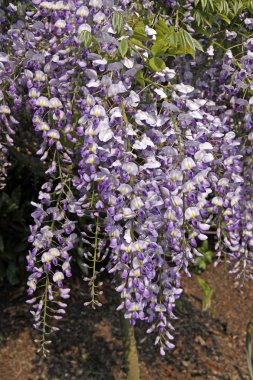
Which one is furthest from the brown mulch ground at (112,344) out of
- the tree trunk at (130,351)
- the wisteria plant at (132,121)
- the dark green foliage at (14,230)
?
the wisteria plant at (132,121)

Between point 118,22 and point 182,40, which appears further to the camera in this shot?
point 182,40

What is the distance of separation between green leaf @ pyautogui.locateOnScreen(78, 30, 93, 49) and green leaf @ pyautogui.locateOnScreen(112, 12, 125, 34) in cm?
8

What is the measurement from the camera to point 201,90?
7.86 feet

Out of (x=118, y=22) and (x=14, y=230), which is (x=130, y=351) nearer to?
(x=14, y=230)

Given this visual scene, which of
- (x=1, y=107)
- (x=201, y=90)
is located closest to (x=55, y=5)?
(x=1, y=107)

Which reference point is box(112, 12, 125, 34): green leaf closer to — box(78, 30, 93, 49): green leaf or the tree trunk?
box(78, 30, 93, 49): green leaf

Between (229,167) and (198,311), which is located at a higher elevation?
(229,167)

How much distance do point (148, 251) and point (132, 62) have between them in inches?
23.7

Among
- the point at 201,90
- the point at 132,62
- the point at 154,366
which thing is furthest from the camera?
the point at 154,366

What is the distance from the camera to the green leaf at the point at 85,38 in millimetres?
1709

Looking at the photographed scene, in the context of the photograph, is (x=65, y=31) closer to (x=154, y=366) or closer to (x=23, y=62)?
(x=23, y=62)

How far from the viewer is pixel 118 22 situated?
5.70 ft

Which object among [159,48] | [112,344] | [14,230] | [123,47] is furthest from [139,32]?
[14,230]

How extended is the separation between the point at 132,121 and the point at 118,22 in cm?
31
